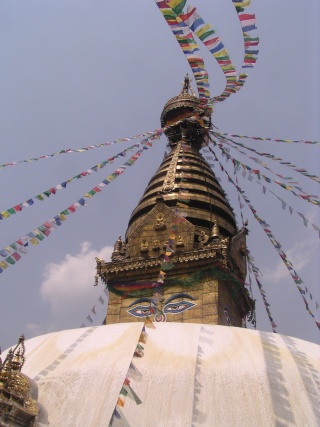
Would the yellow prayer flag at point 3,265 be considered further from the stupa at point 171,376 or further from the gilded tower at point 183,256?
the gilded tower at point 183,256

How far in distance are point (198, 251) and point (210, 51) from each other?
5.68 meters

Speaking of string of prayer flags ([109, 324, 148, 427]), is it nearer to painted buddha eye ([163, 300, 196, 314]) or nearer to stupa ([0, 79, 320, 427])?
stupa ([0, 79, 320, 427])

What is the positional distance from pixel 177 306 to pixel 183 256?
147 centimetres

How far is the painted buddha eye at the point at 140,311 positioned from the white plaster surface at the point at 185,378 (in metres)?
6.25

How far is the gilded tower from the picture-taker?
13.2 metres

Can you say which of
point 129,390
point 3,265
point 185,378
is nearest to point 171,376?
point 185,378

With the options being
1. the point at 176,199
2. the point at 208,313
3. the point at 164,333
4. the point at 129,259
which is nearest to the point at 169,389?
the point at 164,333

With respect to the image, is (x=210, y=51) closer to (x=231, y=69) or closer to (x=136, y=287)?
(x=231, y=69)

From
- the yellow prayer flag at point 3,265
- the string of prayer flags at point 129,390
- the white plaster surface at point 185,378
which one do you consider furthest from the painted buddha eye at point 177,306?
the string of prayer flags at point 129,390

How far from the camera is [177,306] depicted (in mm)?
13195

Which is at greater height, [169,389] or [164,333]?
[164,333]

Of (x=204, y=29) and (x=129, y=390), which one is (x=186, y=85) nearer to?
(x=204, y=29)

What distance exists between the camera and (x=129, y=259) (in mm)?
14625

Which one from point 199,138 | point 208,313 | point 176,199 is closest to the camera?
point 208,313
